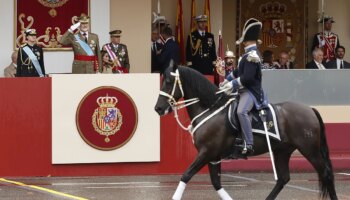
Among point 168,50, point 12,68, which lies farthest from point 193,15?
point 12,68

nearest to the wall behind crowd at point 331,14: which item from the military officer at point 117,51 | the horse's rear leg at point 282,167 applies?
the military officer at point 117,51

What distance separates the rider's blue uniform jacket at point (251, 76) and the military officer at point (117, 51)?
273 inches

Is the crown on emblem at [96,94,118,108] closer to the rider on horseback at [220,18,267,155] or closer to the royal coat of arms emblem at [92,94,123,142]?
the royal coat of arms emblem at [92,94,123,142]

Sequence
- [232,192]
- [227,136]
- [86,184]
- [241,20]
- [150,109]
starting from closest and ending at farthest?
1. [227,136]
2. [232,192]
3. [86,184]
4. [150,109]
5. [241,20]

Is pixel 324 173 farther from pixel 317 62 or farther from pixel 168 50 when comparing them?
pixel 168 50

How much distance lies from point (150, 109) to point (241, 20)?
296 inches

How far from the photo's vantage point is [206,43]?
2347cm

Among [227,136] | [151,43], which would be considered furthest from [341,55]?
[227,136]

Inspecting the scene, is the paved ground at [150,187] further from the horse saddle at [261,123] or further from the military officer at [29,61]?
the military officer at [29,61]

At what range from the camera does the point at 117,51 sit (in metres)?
21.5

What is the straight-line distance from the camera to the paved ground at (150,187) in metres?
15.9

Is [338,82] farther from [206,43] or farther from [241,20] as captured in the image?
[241,20]

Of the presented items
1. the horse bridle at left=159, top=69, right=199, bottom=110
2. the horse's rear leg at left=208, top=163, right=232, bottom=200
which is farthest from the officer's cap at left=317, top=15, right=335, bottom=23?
the horse's rear leg at left=208, top=163, right=232, bottom=200

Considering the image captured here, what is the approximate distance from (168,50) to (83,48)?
276 cm
